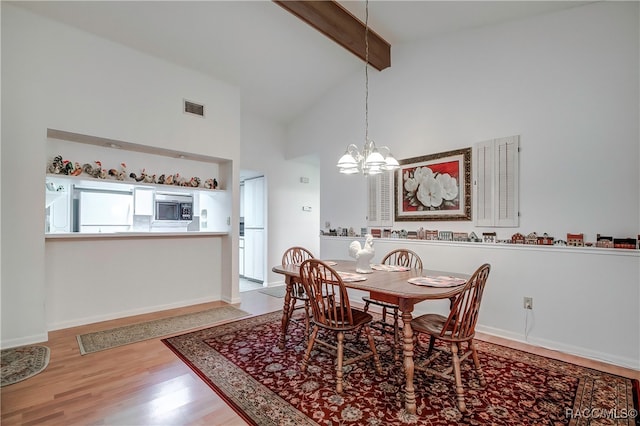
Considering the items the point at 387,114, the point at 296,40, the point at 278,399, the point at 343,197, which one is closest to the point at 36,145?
the point at 296,40

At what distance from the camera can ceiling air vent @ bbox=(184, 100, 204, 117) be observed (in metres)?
4.00

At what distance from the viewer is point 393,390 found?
208 centimetres

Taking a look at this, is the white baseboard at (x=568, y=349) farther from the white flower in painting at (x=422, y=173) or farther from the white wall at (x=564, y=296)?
the white flower in painting at (x=422, y=173)

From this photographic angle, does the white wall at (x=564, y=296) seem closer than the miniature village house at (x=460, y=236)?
Yes

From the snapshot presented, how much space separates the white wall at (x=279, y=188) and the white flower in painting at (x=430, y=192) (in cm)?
251

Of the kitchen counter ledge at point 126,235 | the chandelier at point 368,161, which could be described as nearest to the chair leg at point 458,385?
the chandelier at point 368,161

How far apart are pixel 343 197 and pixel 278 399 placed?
3.25 metres

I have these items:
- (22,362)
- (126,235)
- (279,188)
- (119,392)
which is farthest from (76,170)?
(279,188)

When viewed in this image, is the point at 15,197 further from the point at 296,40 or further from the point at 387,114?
the point at 387,114

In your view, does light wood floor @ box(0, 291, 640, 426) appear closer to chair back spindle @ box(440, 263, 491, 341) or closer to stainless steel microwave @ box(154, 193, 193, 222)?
chair back spindle @ box(440, 263, 491, 341)

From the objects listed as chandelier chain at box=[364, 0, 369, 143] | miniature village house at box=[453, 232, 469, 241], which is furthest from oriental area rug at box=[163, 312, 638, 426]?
chandelier chain at box=[364, 0, 369, 143]

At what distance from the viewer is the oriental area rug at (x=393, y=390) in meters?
1.80

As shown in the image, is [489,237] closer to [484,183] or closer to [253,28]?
[484,183]

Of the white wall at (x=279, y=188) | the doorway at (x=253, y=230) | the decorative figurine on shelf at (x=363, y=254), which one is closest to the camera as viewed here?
the decorative figurine on shelf at (x=363, y=254)
